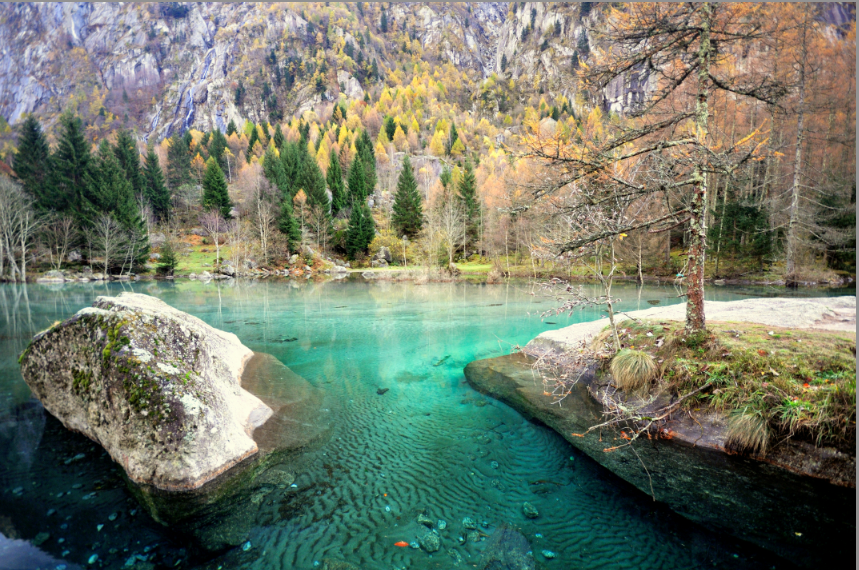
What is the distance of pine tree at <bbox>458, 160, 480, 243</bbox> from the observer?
5888 cm

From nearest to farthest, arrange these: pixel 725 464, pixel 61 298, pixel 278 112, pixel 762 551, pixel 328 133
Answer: pixel 762 551, pixel 725 464, pixel 61 298, pixel 328 133, pixel 278 112

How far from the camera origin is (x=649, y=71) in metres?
7.41

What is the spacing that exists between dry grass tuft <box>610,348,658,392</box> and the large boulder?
276 inches

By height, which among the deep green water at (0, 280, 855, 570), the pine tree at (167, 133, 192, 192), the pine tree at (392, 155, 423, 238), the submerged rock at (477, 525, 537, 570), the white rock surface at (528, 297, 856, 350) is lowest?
the submerged rock at (477, 525, 537, 570)

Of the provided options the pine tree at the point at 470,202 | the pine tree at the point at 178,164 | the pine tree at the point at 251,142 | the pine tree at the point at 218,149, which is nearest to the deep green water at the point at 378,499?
the pine tree at the point at 470,202

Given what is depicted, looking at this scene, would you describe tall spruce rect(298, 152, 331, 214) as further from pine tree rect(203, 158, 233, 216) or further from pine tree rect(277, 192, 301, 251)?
pine tree rect(203, 158, 233, 216)

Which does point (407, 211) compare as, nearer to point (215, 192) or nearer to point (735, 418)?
point (215, 192)

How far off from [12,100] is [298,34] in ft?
495

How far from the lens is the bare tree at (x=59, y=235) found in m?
40.6

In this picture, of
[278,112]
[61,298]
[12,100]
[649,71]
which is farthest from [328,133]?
[12,100]

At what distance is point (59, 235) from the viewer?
4134 cm

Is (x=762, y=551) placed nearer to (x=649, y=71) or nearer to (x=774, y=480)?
(x=774, y=480)

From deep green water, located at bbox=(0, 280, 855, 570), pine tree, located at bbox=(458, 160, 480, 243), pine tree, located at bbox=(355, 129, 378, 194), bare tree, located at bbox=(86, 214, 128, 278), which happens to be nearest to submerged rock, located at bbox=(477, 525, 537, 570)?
deep green water, located at bbox=(0, 280, 855, 570)

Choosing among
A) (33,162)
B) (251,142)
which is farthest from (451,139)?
(33,162)
